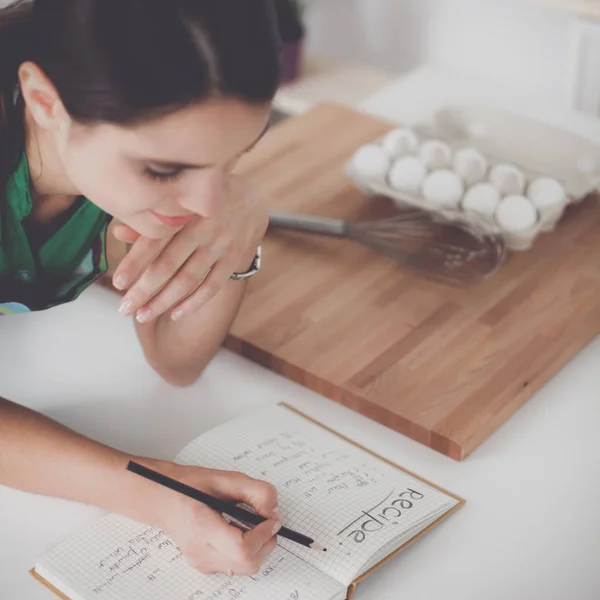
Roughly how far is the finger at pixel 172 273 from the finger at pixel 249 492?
0.21 m

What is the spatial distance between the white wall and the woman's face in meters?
1.41

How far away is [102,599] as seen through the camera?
0.81m

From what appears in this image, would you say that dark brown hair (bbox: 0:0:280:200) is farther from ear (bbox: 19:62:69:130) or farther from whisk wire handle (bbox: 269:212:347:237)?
whisk wire handle (bbox: 269:212:347:237)

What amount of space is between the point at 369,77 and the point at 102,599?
5.43ft

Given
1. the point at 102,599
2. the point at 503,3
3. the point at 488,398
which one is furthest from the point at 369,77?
the point at 102,599

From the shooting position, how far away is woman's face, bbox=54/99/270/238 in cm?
77

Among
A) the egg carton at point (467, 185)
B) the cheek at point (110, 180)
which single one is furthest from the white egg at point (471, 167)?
the cheek at point (110, 180)

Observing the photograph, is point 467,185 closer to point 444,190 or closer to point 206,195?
point 444,190

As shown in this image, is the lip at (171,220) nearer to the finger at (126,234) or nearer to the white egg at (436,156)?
the finger at (126,234)

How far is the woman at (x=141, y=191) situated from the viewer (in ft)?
2.41

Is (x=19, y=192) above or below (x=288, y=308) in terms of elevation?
→ above

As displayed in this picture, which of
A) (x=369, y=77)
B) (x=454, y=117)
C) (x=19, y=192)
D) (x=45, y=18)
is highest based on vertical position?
(x=45, y=18)

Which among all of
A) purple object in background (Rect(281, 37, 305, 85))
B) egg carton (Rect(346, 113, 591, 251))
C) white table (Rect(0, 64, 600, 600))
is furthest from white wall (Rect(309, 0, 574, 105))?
white table (Rect(0, 64, 600, 600))

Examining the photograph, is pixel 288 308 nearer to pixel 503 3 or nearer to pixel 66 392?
pixel 66 392
